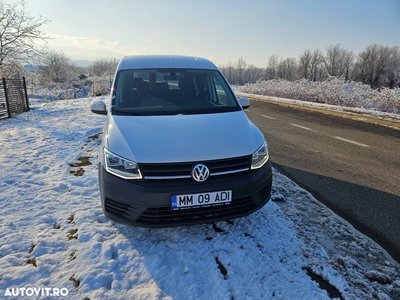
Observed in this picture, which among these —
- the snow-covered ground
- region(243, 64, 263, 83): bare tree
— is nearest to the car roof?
the snow-covered ground

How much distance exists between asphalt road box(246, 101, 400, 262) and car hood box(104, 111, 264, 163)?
5.68ft

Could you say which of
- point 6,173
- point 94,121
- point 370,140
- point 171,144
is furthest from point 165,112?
point 94,121

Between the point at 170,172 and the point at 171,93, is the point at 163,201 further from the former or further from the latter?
the point at 171,93

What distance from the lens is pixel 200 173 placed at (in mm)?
2426

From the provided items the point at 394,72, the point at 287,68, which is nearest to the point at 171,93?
the point at 394,72

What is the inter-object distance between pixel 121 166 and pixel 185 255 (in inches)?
40.9

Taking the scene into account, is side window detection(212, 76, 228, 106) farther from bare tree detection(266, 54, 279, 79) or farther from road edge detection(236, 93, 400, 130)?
bare tree detection(266, 54, 279, 79)

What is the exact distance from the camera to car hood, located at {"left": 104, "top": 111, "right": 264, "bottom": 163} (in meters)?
2.48

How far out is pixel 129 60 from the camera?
4.26 m

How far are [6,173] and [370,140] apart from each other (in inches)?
325

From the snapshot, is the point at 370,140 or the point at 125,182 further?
the point at 370,140

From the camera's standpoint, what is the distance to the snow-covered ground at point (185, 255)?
83.4 inches

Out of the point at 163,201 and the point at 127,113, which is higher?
the point at 127,113

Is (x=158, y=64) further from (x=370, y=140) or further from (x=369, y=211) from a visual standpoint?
(x=370, y=140)
